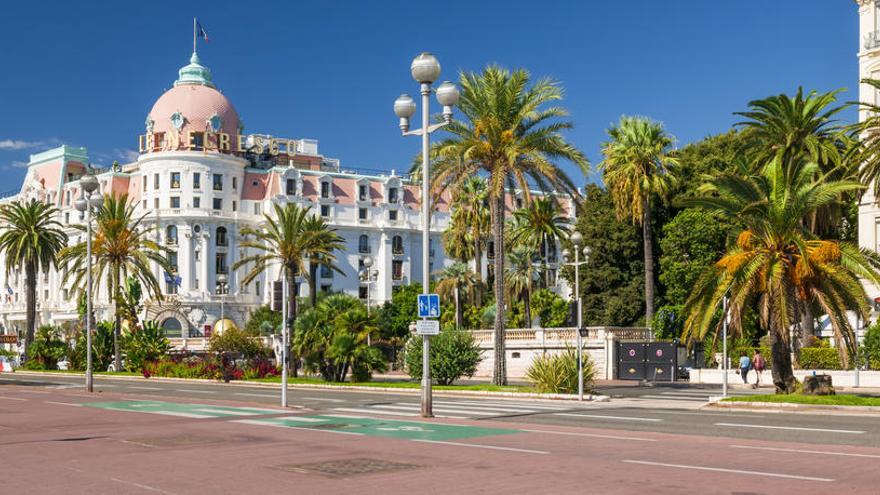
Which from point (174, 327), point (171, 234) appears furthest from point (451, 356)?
point (171, 234)

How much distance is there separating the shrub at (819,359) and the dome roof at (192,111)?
75200 millimetres

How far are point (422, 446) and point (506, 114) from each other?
921 inches

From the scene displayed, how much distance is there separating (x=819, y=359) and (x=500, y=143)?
61.9 ft

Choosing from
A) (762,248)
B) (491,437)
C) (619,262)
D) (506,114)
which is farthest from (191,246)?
(491,437)

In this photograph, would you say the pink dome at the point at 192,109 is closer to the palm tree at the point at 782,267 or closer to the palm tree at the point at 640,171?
the palm tree at the point at 640,171

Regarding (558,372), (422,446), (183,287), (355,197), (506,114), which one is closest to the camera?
(422,446)

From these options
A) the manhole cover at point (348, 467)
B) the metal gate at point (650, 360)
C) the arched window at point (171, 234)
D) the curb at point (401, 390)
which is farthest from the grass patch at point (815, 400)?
the arched window at point (171, 234)

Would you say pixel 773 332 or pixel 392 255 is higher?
pixel 392 255

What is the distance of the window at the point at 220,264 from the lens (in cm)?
10719

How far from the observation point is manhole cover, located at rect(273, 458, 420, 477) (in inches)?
494

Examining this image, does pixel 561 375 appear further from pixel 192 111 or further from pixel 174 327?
pixel 192 111

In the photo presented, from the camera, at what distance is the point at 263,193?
110812mm

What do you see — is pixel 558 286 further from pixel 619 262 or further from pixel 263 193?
pixel 619 262

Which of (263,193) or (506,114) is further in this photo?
(263,193)
